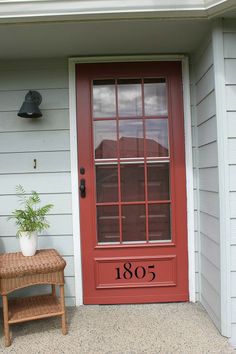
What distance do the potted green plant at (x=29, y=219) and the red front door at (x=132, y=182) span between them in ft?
1.07

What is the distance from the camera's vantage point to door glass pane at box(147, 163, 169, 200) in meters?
2.60

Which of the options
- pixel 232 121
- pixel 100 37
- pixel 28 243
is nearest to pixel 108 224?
pixel 28 243

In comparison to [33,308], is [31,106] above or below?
above

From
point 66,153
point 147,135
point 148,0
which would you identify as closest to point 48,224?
point 66,153

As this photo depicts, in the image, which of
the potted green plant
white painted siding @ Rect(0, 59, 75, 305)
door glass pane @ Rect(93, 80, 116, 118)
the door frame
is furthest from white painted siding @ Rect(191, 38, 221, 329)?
the potted green plant

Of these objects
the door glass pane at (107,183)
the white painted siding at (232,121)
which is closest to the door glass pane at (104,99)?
the door glass pane at (107,183)

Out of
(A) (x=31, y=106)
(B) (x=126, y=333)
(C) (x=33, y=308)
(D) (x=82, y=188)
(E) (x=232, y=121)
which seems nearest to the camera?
(E) (x=232, y=121)

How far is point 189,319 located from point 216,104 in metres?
1.47

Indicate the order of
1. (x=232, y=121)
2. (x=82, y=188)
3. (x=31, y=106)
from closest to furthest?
(x=232, y=121) < (x=31, y=106) < (x=82, y=188)

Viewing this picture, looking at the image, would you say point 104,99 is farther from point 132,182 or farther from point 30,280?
point 30,280

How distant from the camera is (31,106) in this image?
246 centimetres

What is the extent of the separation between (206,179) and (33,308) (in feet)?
4.90

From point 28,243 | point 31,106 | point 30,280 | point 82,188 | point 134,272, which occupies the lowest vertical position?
point 134,272

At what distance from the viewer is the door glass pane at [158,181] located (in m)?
2.60
